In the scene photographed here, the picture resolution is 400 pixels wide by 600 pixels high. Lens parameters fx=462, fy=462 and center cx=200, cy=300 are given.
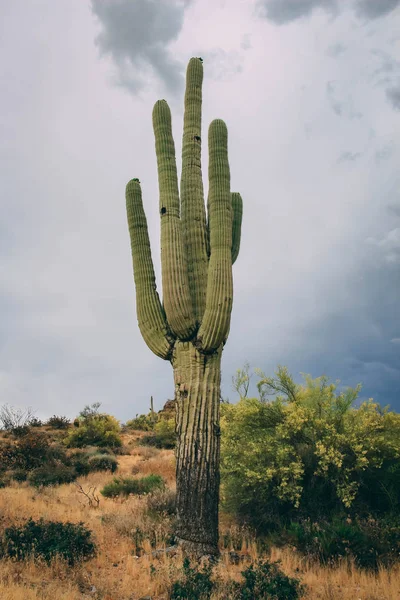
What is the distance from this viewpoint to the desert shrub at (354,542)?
645cm

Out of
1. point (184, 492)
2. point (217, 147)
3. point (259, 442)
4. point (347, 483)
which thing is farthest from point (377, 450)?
point (217, 147)

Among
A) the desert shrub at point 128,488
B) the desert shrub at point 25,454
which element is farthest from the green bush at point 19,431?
the desert shrub at point 128,488

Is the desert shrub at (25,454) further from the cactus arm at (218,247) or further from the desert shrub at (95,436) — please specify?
the cactus arm at (218,247)

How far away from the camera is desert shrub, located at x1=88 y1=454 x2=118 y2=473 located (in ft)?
49.8

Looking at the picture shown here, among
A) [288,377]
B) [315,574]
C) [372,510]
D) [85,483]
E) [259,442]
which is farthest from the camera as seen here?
[85,483]

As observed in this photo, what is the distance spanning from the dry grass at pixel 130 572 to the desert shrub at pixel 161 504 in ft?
0.52

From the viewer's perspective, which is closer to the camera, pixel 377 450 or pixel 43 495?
pixel 377 450

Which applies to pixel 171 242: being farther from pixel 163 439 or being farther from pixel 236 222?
pixel 163 439

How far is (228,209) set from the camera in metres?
8.37

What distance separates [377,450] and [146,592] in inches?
190

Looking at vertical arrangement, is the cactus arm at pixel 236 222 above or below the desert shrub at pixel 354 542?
above

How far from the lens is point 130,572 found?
20.2 feet

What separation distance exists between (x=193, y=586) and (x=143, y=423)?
83.9ft

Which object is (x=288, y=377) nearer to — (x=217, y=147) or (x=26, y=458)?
(x=217, y=147)
